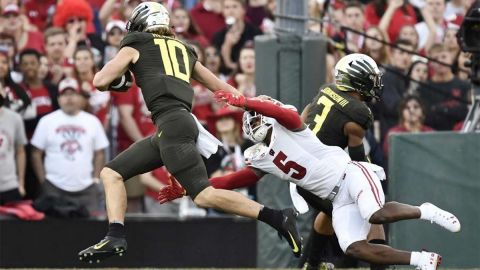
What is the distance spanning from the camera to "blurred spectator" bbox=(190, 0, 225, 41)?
1570 centimetres

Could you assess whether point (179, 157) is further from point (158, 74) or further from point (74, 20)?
point (74, 20)

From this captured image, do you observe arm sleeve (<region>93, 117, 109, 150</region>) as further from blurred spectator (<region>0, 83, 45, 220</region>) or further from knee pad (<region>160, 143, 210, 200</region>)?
knee pad (<region>160, 143, 210, 200</region>)

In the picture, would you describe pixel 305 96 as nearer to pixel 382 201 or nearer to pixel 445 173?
pixel 445 173

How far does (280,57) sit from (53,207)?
2.72 m

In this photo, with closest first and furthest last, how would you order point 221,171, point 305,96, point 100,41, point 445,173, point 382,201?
1. point 382,201
2. point 445,173
3. point 305,96
4. point 221,171
5. point 100,41

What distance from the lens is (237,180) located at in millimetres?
9719

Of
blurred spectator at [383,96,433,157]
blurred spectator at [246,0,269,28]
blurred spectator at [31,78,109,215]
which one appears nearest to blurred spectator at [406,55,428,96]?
blurred spectator at [383,96,433,157]

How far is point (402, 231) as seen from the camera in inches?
457

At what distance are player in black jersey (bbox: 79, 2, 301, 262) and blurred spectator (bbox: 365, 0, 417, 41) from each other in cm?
615

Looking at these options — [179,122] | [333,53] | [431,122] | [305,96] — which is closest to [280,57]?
[305,96]

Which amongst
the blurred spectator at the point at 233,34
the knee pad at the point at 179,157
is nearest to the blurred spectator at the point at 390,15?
the blurred spectator at the point at 233,34

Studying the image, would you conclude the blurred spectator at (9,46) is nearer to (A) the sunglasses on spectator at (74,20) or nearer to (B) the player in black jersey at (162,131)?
(A) the sunglasses on spectator at (74,20)

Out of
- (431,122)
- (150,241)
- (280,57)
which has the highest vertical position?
(280,57)

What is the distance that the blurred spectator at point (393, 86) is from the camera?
14.1m
